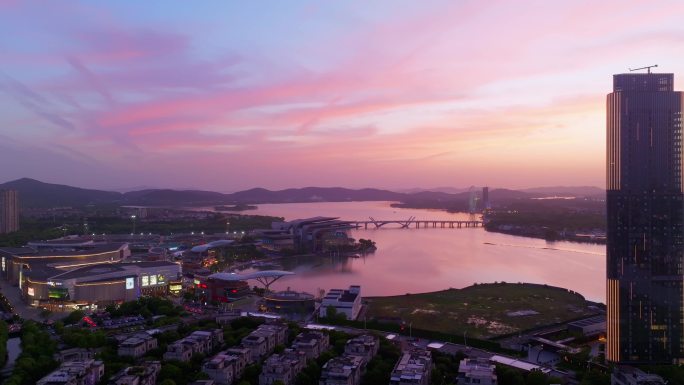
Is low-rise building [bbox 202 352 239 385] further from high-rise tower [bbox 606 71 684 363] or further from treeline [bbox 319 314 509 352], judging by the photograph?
high-rise tower [bbox 606 71 684 363]

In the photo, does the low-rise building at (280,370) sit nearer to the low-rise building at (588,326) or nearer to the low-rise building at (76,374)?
the low-rise building at (76,374)

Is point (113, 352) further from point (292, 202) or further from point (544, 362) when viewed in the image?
point (292, 202)

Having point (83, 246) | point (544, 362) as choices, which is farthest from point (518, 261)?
point (83, 246)

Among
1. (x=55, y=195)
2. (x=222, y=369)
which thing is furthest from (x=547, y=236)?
(x=55, y=195)

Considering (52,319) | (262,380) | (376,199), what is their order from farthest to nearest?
(376,199) < (52,319) < (262,380)

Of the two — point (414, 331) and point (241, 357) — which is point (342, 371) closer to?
point (241, 357)

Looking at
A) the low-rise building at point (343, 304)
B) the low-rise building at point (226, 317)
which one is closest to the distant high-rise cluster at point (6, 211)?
the low-rise building at point (226, 317)
